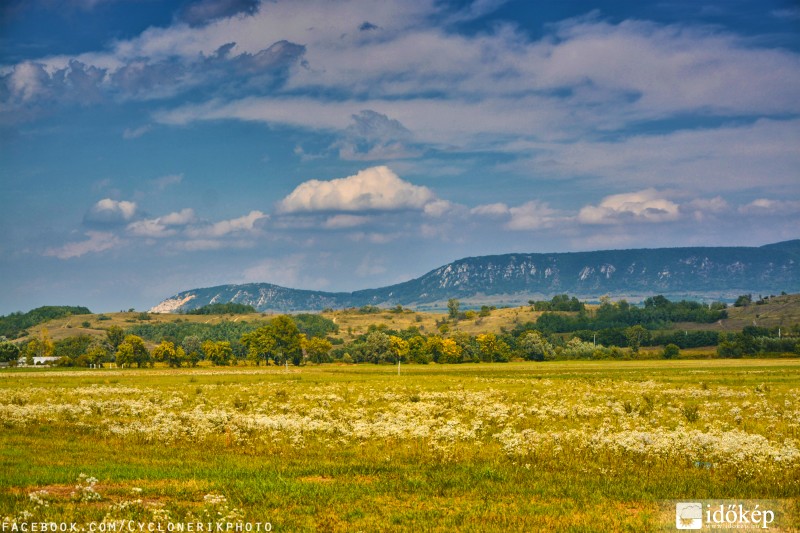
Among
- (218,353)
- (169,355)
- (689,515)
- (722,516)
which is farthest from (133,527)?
(218,353)

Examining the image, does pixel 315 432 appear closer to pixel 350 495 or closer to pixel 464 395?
pixel 350 495

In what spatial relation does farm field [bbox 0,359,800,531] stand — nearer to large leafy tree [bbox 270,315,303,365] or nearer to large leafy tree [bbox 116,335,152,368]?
large leafy tree [bbox 270,315,303,365]

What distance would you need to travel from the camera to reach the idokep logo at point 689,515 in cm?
1494

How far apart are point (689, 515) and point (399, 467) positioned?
31.0 ft

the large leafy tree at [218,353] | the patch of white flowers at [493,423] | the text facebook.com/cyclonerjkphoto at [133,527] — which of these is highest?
the text facebook.com/cyclonerjkphoto at [133,527]

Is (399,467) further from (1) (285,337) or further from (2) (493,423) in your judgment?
(1) (285,337)

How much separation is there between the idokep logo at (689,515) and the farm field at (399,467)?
0.25 m

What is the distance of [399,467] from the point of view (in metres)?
22.1

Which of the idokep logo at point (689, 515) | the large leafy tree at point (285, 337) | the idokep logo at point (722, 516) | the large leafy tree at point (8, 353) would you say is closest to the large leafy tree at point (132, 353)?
the large leafy tree at point (285, 337)

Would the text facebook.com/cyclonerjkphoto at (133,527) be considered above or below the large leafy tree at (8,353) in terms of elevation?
above

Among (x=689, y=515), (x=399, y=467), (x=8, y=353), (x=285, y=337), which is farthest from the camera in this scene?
(x=8, y=353)

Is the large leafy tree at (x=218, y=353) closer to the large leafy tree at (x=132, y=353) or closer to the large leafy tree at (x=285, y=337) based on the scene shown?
the large leafy tree at (x=132, y=353)

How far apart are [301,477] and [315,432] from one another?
917 cm

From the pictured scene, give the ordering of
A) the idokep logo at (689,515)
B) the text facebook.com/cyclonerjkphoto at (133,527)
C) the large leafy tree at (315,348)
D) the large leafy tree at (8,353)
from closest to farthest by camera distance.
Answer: the text facebook.com/cyclonerjkphoto at (133,527), the idokep logo at (689,515), the large leafy tree at (315,348), the large leafy tree at (8,353)
